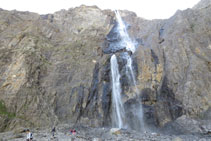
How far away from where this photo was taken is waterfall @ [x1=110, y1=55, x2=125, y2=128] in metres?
27.1

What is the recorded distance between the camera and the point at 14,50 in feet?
100

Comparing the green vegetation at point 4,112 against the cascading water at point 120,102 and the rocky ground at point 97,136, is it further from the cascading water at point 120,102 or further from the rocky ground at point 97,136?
the cascading water at point 120,102

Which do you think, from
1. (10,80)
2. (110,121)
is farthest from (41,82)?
(110,121)

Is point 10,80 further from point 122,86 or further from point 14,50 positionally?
point 122,86

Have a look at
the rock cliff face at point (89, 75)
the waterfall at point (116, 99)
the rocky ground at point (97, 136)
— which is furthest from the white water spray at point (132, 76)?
the rocky ground at point (97, 136)

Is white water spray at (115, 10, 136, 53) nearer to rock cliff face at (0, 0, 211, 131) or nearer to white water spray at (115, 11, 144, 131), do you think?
white water spray at (115, 11, 144, 131)

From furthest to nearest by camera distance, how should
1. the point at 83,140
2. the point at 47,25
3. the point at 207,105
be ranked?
the point at 47,25 → the point at 207,105 → the point at 83,140

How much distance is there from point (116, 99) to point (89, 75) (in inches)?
257

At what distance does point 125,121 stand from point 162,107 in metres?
5.94

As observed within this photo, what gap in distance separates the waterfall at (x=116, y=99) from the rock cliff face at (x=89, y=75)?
813 mm

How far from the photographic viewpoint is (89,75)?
31.2 meters

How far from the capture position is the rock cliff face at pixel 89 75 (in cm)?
2505

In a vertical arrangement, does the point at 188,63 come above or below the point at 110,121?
above

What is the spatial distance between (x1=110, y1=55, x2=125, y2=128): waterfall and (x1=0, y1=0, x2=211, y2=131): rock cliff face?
2.67 feet
